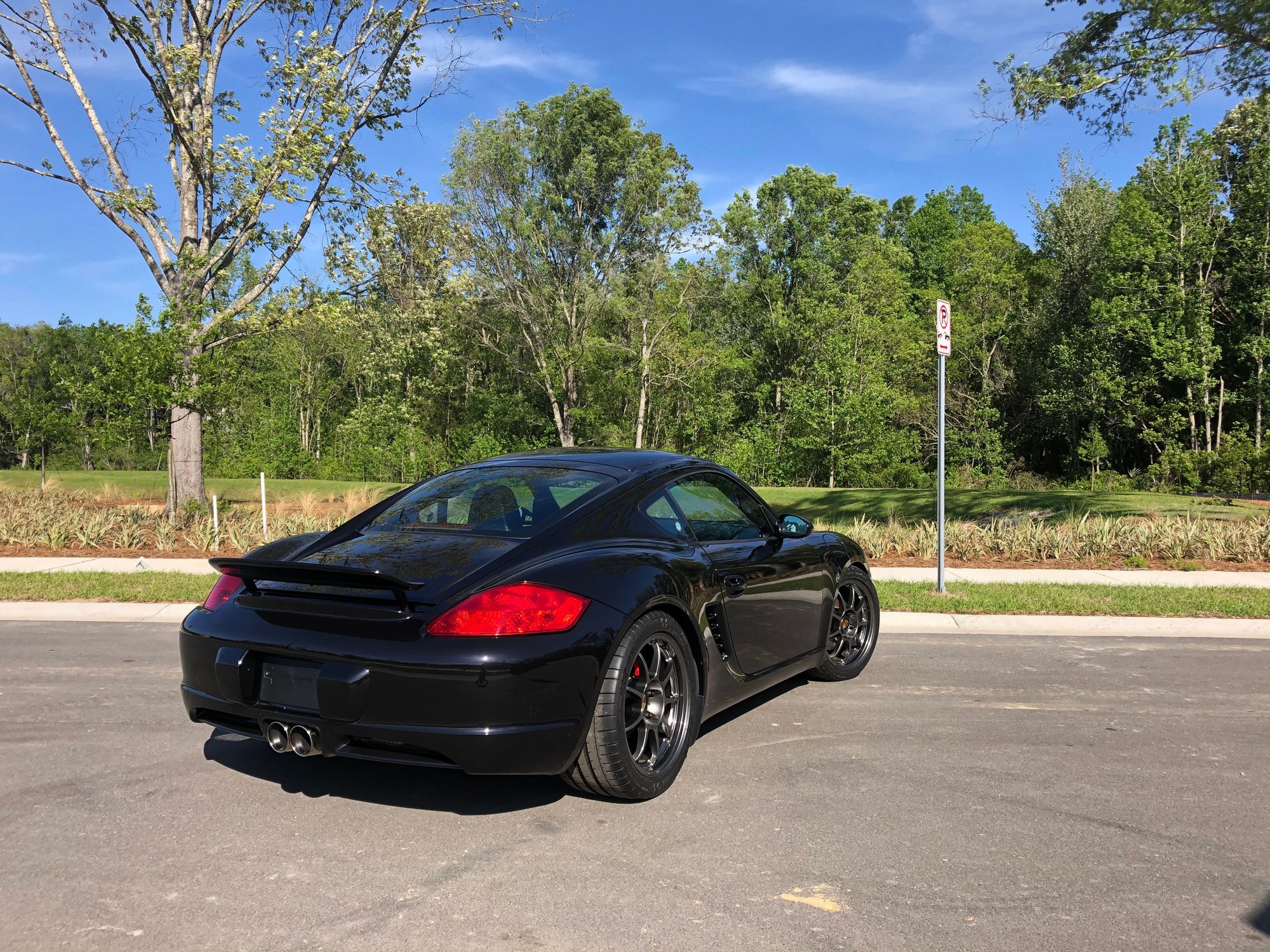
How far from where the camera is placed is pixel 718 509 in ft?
16.6

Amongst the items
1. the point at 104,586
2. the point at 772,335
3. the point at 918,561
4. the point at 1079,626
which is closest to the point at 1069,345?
the point at 772,335

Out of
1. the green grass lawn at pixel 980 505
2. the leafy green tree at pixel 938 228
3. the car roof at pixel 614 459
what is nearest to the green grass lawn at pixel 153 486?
the green grass lawn at pixel 980 505

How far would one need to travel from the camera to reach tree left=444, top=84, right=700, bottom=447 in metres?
35.4

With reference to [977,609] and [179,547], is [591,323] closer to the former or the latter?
[179,547]

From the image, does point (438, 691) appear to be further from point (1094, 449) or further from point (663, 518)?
point (1094, 449)

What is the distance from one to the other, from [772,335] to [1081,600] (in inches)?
1306

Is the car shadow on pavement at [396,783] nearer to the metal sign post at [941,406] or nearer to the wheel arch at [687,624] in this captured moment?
the wheel arch at [687,624]

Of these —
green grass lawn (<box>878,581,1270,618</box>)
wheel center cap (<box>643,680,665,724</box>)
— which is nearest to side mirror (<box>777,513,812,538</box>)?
wheel center cap (<box>643,680,665,724</box>)

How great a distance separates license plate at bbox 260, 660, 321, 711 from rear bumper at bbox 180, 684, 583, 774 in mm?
36

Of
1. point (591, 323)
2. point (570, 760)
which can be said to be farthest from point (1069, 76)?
point (591, 323)

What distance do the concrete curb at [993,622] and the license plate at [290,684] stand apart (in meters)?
5.56

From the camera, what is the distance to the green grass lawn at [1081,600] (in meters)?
8.98

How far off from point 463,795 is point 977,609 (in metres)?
6.44

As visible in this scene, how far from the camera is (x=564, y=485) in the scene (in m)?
4.52
